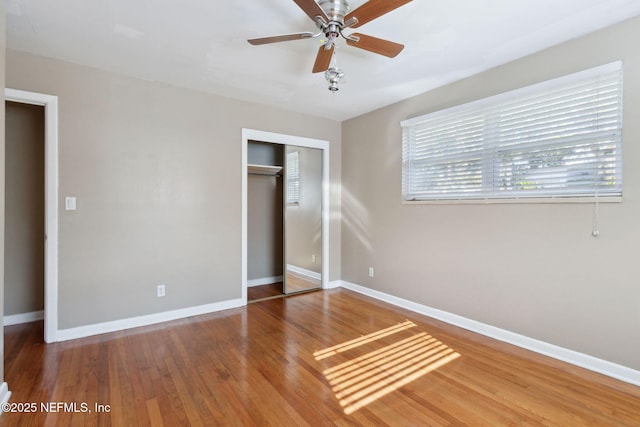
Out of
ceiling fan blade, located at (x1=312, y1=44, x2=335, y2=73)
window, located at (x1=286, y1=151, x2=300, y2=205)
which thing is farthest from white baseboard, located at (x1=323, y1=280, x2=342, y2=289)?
ceiling fan blade, located at (x1=312, y1=44, x2=335, y2=73)

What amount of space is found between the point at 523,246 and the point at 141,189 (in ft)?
12.3

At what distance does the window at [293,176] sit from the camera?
449cm

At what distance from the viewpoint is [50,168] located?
2.85 m

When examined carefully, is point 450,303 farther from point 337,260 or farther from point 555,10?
point 555,10

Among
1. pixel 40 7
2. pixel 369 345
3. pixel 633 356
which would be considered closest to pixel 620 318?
pixel 633 356

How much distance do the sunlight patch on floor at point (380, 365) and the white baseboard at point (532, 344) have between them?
50 cm

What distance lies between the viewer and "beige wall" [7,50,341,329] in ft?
9.68

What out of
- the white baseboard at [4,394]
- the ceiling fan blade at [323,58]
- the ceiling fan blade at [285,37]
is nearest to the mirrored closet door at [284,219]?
the ceiling fan blade at [323,58]

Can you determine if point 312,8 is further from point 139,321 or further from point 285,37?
point 139,321

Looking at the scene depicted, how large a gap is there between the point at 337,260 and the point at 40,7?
409 cm

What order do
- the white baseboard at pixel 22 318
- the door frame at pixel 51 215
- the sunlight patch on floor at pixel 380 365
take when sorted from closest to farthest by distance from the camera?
1. the sunlight patch on floor at pixel 380 365
2. the door frame at pixel 51 215
3. the white baseboard at pixel 22 318

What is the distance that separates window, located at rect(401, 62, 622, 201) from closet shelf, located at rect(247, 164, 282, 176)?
1994 mm

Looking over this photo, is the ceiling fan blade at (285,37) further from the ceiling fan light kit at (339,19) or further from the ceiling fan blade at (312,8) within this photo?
the ceiling fan blade at (312,8)

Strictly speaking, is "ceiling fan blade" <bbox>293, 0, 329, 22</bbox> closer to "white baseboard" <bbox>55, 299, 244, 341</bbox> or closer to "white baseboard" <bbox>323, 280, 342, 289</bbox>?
"white baseboard" <bbox>55, 299, 244, 341</bbox>
